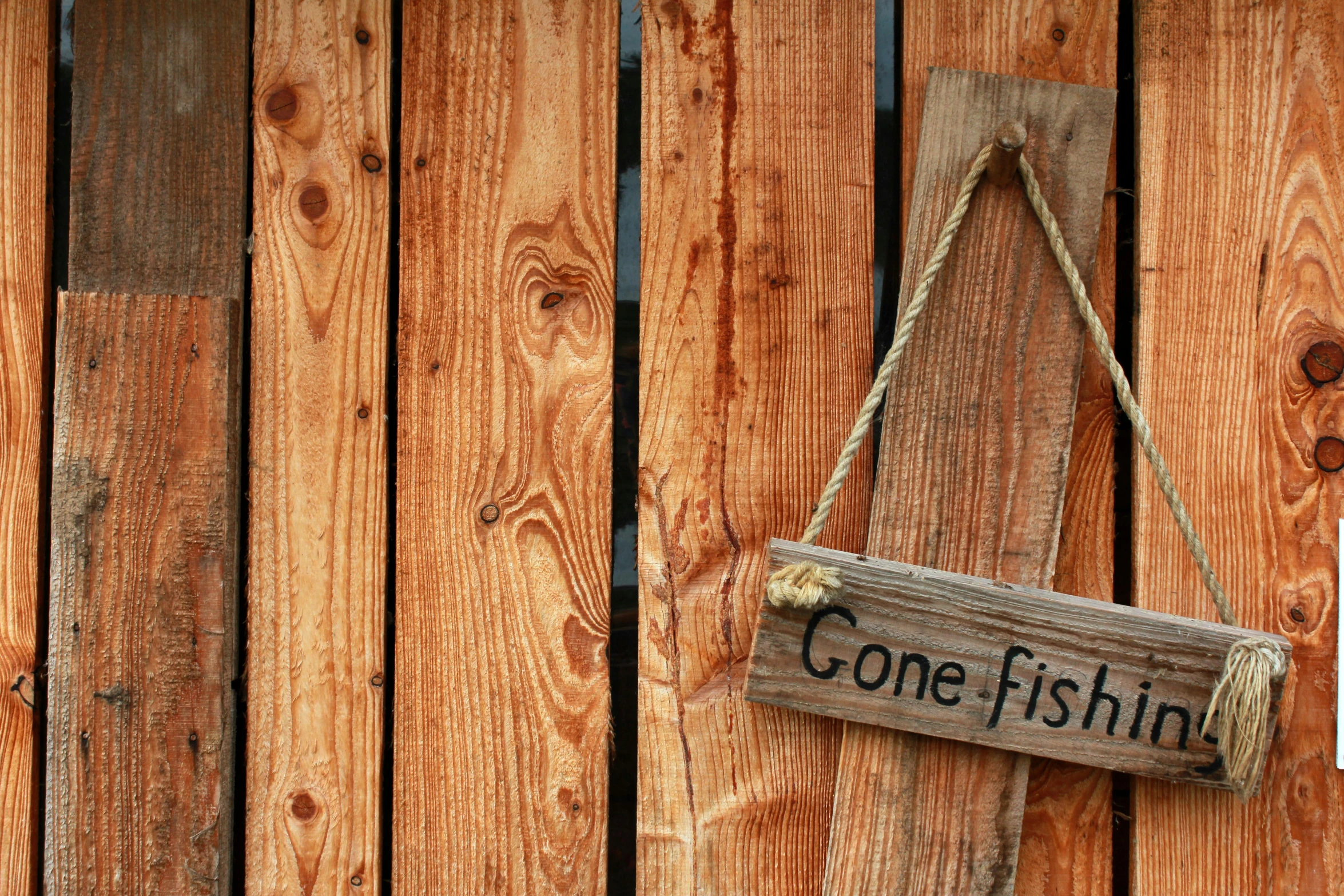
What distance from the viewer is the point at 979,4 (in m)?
0.94

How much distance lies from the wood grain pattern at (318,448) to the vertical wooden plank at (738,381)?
11.1 inches

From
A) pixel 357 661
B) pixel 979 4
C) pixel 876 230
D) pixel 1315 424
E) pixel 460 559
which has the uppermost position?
pixel 979 4

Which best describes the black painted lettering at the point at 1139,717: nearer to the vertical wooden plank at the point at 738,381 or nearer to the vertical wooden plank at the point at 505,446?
the vertical wooden plank at the point at 738,381

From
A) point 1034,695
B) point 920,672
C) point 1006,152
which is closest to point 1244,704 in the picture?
point 1034,695

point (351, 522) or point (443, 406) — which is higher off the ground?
point (443, 406)

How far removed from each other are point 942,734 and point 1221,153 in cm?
68

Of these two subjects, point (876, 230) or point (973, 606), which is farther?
point (876, 230)

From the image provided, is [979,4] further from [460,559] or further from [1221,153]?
[460,559]

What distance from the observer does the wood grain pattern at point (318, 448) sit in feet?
2.94

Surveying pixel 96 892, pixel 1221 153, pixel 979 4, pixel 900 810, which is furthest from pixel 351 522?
pixel 1221 153

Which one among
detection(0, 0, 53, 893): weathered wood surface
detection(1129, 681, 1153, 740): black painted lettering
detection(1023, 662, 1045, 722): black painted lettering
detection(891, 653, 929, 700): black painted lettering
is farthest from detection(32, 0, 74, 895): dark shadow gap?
detection(1129, 681, 1153, 740): black painted lettering

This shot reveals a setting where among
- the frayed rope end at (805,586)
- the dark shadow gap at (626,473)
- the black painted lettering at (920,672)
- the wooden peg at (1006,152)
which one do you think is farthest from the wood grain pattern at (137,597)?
the wooden peg at (1006,152)

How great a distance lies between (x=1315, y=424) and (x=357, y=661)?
3.39ft

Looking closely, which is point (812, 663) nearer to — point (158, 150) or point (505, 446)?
point (505, 446)
